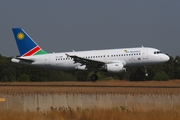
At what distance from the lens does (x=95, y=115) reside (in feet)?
87.0

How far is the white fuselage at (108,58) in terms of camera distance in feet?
183

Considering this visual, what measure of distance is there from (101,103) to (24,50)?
94.4 feet

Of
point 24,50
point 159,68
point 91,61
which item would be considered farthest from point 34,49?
point 159,68

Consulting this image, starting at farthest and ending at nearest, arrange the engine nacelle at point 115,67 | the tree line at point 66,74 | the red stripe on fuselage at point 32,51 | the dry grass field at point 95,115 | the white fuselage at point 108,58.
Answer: the tree line at point 66,74
the red stripe on fuselage at point 32,51
the white fuselage at point 108,58
the engine nacelle at point 115,67
the dry grass field at point 95,115

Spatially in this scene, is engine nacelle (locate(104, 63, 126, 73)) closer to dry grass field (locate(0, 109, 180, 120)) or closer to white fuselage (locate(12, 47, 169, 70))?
white fuselage (locate(12, 47, 169, 70))

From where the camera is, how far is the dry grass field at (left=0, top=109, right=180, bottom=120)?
84.6 ft

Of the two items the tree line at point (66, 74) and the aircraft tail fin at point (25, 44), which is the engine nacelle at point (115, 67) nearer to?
the aircraft tail fin at point (25, 44)

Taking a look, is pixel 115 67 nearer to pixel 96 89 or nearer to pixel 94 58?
pixel 94 58

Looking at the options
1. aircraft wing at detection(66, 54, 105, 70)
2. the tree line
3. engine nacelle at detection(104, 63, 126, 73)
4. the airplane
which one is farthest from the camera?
the tree line

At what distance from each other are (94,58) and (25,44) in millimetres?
8913

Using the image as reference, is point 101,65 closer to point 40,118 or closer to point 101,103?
point 101,103

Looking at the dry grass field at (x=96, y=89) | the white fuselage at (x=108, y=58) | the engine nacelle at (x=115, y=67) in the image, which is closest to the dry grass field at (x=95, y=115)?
the dry grass field at (x=96, y=89)

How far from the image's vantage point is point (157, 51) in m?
56.9

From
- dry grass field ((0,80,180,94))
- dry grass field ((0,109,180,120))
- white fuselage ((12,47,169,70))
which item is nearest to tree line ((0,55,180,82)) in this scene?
white fuselage ((12,47,169,70))
